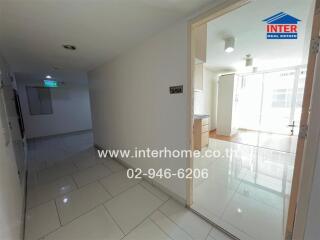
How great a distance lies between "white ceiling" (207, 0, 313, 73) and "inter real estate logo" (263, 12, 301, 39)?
2.6 inches

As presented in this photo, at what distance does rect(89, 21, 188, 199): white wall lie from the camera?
168 cm

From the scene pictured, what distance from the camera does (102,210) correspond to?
1778mm

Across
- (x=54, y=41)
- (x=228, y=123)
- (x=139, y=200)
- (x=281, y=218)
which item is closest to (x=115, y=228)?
(x=139, y=200)

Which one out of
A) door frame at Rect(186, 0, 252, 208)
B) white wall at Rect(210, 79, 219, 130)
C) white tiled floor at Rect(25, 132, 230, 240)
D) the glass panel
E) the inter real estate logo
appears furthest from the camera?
white wall at Rect(210, 79, 219, 130)

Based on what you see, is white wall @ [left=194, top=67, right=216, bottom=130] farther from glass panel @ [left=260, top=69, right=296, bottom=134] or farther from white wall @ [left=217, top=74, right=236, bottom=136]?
glass panel @ [left=260, top=69, right=296, bottom=134]

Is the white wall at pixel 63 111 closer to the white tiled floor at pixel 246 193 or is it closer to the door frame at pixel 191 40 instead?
the door frame at pixel 191 40

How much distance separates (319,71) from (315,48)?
0.19 m

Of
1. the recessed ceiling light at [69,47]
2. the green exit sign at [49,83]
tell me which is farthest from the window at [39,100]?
the recessed ceiling light at [69,47]

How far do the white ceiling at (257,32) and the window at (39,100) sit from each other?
21.2 ft

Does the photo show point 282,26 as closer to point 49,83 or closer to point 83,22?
point 83,22

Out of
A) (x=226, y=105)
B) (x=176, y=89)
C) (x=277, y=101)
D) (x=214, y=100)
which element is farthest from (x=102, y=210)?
(x=277, y=101)

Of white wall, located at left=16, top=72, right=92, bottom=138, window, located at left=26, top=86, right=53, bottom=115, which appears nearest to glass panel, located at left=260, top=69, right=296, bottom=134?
white wall, located at left=16, top=72, right=92, bottom=138

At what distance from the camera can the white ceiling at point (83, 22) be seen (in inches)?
50.0

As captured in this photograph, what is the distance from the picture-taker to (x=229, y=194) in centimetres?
198
